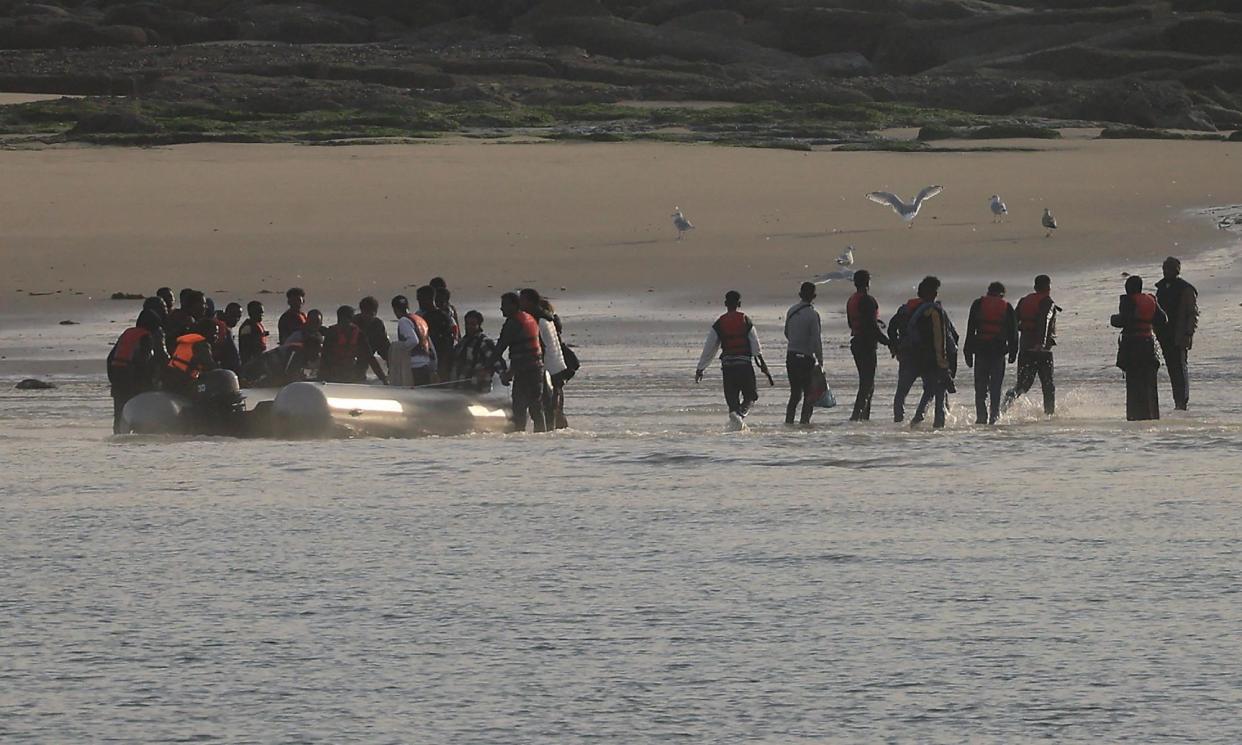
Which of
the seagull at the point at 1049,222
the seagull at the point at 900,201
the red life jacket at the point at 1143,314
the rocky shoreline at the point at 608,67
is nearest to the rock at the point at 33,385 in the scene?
the red life jacket at the point at 1143,314

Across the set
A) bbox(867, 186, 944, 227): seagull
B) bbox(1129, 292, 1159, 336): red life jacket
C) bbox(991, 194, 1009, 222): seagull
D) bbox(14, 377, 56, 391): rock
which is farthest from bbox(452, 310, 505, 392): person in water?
bbox(991, 194, 1009, 222): seagull

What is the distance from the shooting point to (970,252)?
3488 centimetres

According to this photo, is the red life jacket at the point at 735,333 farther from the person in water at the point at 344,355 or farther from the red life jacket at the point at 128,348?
the red life jacket at the point at 128,348

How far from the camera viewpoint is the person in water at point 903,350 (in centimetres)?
1778

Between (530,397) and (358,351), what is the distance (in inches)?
71.0

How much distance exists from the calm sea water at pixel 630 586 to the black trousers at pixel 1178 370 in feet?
3.59

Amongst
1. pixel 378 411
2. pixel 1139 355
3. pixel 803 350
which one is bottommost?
pixel 378 411

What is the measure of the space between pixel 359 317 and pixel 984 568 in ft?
29.3

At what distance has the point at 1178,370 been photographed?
1858 cm

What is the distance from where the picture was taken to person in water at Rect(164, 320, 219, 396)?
17.1 metres

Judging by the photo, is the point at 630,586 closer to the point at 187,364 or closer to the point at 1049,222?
the point at 187,364

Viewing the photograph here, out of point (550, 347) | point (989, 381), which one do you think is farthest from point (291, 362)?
point (989, 381)

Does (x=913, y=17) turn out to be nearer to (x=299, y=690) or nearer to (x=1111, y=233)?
(x=1111, y=233)

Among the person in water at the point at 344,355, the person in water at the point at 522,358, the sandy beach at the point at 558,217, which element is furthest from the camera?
the sandy beach at the point at 558,217
